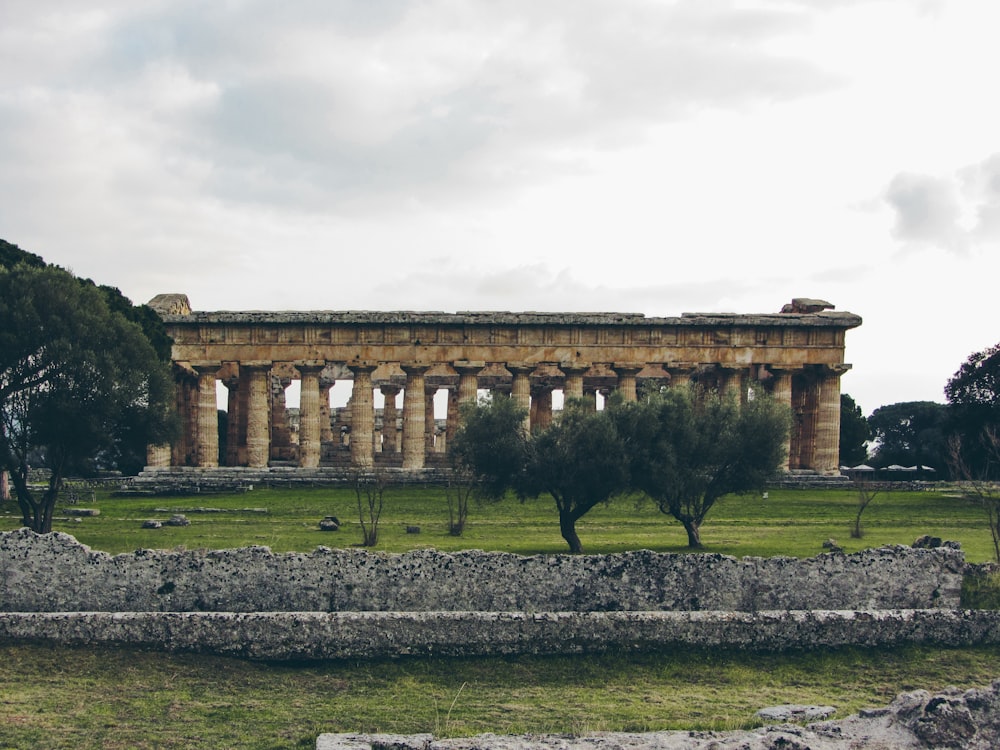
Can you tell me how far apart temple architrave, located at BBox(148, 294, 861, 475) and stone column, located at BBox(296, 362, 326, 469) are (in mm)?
51

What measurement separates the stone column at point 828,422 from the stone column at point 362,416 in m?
20.7

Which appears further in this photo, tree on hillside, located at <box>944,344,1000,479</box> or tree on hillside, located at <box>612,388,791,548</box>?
tree on hillside, located at <box>944,344,1000,479</box>

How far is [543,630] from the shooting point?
17000 millimetres

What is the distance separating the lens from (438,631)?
16875mm

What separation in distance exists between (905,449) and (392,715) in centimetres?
7379

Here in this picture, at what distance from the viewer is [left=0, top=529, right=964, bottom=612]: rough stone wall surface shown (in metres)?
17.7

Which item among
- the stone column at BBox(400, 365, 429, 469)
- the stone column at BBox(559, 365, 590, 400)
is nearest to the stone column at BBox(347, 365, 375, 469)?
the stone column at BBox(400, 365, 429, 469)

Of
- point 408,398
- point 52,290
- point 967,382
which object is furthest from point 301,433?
point 967,382

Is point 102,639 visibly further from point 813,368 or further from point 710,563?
point 813,368

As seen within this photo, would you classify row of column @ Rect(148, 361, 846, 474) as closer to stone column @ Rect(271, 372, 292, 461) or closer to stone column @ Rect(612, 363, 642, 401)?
stone column @ Rect(612, 363, 642, 401)

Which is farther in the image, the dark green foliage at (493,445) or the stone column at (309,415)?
the stone column at (309,415)

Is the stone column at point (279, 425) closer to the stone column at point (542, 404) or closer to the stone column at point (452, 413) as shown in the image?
the stone column at point (452, 413)

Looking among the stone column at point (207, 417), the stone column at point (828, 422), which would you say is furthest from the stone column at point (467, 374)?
the stone column at point (828, 422)

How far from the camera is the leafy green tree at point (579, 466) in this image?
85.5ft
